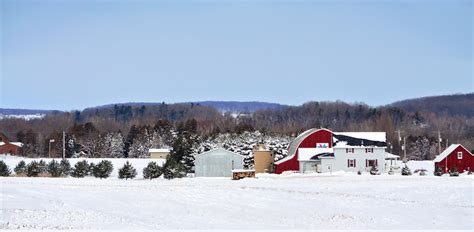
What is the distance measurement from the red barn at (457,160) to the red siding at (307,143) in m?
11.8

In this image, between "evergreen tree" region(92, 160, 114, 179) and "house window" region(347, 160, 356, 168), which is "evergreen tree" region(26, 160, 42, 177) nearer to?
"evergreen tree" region(92, 160, 114, 179)

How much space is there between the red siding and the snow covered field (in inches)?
869

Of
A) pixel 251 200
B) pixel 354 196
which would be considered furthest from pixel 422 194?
pixel 251 200

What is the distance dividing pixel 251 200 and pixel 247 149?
42163mm

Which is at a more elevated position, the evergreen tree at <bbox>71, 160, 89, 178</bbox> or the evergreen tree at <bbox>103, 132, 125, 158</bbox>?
the evergreen tree at <bbox>103, 132, 125, 158</bbox>

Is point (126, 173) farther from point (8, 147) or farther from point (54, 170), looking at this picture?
point (8, 147)

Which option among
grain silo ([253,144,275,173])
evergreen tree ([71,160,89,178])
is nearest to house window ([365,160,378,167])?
grain silo ([253,144,275,173])

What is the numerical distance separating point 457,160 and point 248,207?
4110cm

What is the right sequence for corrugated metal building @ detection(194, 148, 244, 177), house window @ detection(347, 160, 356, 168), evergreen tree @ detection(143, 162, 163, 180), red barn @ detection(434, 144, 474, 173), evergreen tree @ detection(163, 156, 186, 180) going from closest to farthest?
evergreen tree @ detection(163, 156, 186, 180) < evergreen tree @ detection(143, 162, 163, 180) < corrugated metal building @ detection(194, 148, 244, 177) < house window @ detection(347, 160, 356, 168) < red barn @ detection(434, 144, 474, 173)

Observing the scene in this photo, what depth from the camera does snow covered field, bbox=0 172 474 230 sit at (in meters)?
25.2

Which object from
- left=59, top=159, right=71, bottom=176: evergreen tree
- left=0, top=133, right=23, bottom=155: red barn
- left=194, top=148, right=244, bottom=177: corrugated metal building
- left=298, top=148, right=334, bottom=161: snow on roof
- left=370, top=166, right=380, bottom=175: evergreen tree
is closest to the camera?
left=370, top=166, right=380, bottom=175: evergreen tree

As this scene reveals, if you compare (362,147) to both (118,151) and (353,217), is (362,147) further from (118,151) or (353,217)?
(118,151)

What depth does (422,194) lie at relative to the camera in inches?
1596

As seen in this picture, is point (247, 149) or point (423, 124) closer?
point (247, 149)
